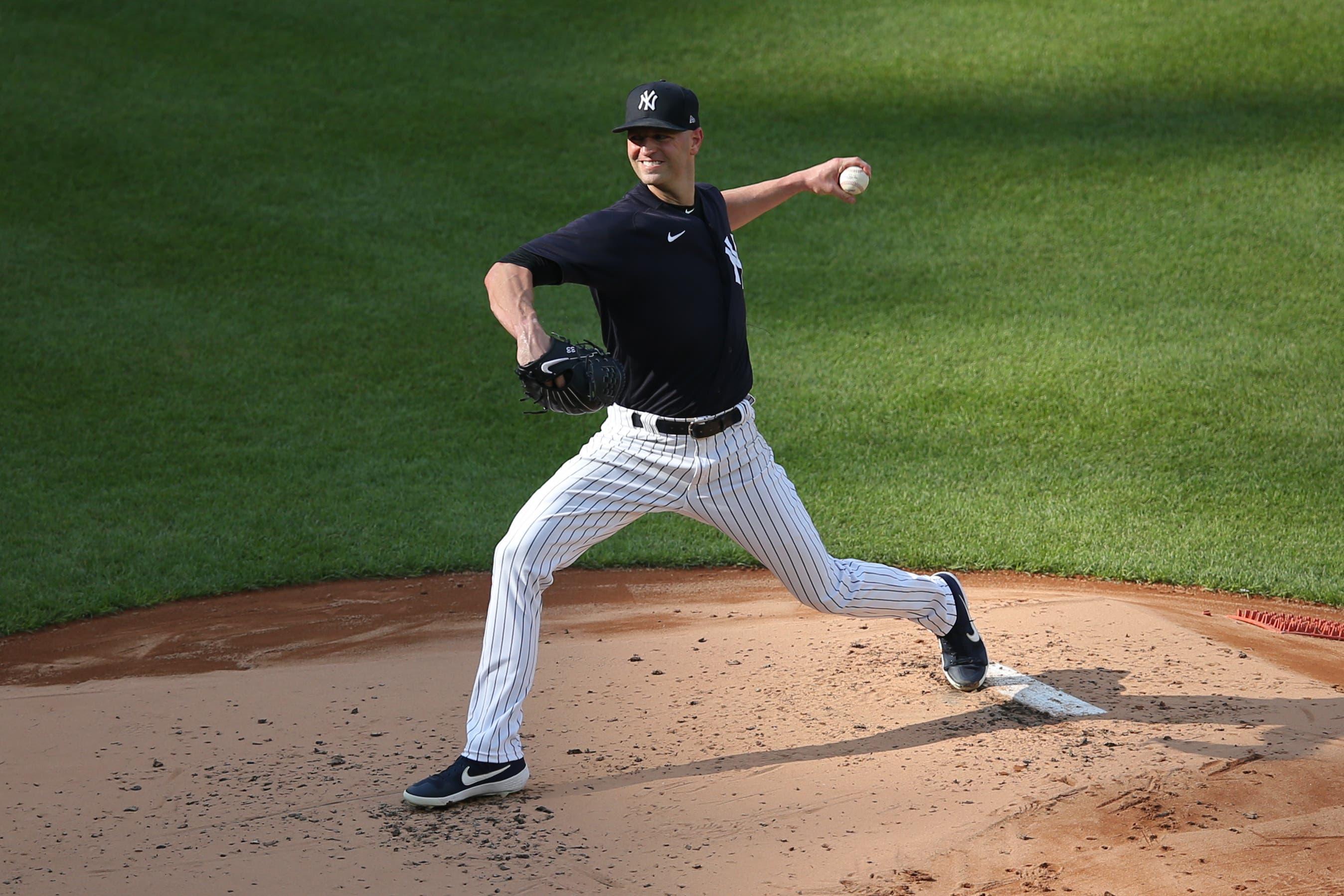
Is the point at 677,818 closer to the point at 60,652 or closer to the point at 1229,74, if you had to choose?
the point at 60,652

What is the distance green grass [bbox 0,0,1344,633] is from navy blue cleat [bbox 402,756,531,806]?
2.45m

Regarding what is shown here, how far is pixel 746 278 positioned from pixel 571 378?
637cm

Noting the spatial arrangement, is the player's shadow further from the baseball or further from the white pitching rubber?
the baseball

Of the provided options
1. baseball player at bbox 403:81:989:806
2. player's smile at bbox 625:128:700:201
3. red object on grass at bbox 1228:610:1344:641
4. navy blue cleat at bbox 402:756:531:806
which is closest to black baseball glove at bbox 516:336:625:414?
baseball player at bbox 403:81:989:806

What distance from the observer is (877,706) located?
4336 millimetres

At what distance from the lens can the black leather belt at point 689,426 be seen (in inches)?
150

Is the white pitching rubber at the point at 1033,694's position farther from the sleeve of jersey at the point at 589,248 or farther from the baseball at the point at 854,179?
the sleeve of jersey at the point at 589,248

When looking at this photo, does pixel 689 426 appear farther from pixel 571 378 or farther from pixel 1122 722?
pixel 1122 722

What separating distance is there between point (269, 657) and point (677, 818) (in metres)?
2.11

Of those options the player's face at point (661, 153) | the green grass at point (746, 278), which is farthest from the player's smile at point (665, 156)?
the green grass at point (746, 278)

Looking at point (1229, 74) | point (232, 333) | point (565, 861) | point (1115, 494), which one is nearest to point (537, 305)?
point (232, 333)

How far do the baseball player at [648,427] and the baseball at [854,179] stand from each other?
504 mm

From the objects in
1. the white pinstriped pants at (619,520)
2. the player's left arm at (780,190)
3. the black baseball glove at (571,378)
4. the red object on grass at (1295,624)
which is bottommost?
the red object on grass at (1295,624)

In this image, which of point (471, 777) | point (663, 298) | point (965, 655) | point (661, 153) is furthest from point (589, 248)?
point (965, 655)
